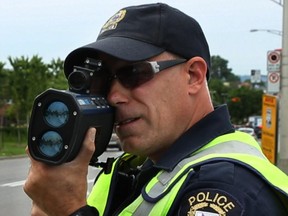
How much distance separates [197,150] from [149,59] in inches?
12.5

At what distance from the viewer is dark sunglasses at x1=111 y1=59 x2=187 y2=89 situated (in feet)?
5.62

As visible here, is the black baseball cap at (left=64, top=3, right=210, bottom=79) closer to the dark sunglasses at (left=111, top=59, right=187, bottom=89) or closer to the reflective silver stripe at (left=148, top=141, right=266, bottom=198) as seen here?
the dark sunglasses at (left=111, top=59, right=187, bottom=89)

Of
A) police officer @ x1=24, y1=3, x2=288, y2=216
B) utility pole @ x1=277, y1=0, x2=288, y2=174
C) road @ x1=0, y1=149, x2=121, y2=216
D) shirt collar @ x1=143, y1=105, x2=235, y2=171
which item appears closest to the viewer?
police officer @ x1=24, y1=3, x2=288, y2=216

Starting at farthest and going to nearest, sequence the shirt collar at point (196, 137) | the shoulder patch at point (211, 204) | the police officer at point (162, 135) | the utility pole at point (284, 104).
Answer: the utility pole at point (284, 104)
the shirt collar at point (196, 137)
the police officer at point (162, 135)
the shoulder patch at point (211, 204)

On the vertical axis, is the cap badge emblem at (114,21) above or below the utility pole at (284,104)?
above

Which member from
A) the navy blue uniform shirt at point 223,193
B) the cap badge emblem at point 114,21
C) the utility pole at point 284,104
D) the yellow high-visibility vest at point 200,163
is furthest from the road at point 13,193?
the navy blue uniform shirt at point 223,193

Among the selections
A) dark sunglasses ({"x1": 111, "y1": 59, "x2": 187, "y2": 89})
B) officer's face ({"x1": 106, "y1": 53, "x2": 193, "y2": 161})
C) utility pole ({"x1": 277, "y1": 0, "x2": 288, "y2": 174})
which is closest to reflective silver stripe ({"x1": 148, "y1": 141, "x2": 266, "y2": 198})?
officer's face ({"x1": 106, "y1": 53, "x2": 193, "y2": 161})

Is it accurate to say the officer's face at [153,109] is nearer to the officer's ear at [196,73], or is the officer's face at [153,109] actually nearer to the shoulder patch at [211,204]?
the officer's ear at [196,73]

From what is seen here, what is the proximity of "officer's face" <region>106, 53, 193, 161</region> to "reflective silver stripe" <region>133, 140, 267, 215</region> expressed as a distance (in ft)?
0.44

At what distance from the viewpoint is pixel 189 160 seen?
1.62 metres

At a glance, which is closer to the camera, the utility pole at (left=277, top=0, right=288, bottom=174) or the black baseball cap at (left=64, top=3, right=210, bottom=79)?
the black baseball cap at (left=64, top=3, right=210, bottom=79)

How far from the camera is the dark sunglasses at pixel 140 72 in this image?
1712mm

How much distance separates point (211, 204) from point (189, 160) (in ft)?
0.86

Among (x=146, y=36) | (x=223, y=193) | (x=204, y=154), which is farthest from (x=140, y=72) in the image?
(x=223, y=193)
